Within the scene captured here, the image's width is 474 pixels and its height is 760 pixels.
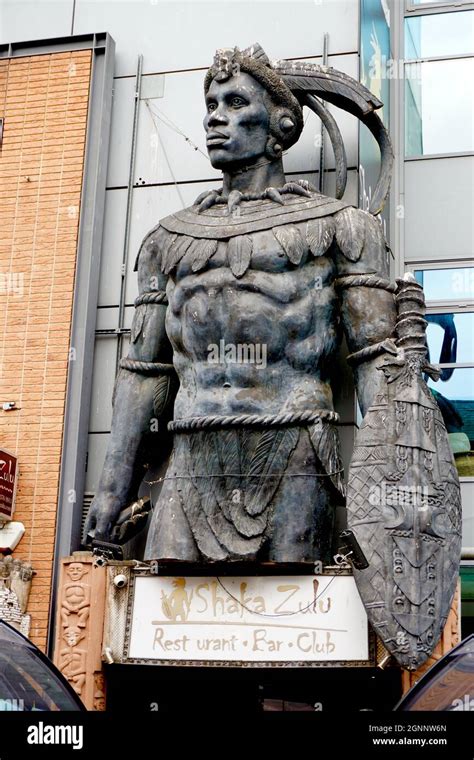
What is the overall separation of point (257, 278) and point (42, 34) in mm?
3838

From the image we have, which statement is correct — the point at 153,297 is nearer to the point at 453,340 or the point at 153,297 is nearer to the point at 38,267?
the point at 38,267

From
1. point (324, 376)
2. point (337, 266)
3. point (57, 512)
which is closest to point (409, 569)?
point (324, 376)

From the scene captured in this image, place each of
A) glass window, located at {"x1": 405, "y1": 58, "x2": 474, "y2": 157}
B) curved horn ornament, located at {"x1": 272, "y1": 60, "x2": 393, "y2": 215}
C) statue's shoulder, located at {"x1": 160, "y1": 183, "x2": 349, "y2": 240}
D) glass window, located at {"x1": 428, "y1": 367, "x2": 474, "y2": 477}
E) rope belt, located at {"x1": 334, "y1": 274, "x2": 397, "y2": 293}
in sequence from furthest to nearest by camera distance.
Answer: glass window, located at {"x1": 405, "y1": 58, "x2": 474, "y2": 157}
glass window, located at {"x1": 428, "y1": 367, "x2": 474, "y2": 477}
curved horn ornament, located at {"x1": 272, "y1": 60, "x2": 393, "y2": 215}
statue's shoulder, located at {"x1": 160, "y1": 183, "x2": 349, "y2": 240}
rope belt, located at {"x1": 334, "y1": 274, "x2": 397, "y2": 293}

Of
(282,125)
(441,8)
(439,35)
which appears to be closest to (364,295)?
(282,125)

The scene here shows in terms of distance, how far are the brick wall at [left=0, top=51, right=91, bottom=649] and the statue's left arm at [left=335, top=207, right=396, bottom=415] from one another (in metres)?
2.38

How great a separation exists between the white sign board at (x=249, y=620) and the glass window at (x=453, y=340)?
123 inches

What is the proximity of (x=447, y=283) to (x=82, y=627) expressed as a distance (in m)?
4.40

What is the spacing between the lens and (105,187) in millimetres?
10992

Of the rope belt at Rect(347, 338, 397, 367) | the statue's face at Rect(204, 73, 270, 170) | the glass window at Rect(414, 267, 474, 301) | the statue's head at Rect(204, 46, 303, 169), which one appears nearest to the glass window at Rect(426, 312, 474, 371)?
the glass window at Rect(414, 267, 474, 301)

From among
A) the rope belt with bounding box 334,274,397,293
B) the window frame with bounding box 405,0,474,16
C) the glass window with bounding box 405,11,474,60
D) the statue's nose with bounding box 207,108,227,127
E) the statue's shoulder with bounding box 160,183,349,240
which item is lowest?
the rope belt with bounding box 334,274,397,293

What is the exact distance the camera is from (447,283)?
11.5 metres

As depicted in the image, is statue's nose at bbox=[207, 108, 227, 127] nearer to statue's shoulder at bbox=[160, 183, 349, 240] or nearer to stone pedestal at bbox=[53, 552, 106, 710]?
statue's shoulder at bbox=[160, 183, 349, 240]

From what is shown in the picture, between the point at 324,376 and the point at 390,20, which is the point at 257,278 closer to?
the point at 324,376

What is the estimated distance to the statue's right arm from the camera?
9555 mm
